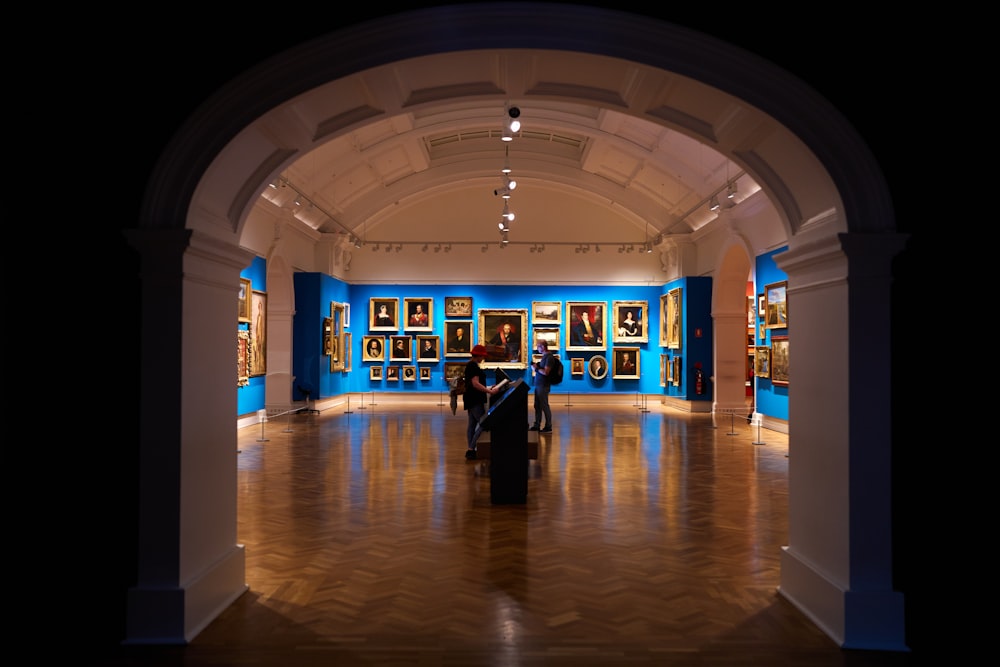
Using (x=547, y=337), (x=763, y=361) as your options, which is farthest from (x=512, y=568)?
(x=547, y=337)

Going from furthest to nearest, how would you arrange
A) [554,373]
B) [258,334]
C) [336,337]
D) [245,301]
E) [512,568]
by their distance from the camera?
[336,337]
[258,334]
[245,301]
[554,373]
[512,568]

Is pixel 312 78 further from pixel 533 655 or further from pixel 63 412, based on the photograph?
pixel 533 655

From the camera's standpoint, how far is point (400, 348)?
21.2 metres

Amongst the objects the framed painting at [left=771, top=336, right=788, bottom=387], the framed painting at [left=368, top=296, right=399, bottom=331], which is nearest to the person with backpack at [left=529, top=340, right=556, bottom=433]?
the framed painting at [left=771, top=336, right=788, bottom=387]

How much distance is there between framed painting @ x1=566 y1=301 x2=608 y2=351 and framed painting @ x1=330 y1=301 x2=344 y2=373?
689 centimetres

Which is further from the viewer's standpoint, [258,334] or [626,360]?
[626,360]

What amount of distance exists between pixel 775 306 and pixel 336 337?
11.5 meters

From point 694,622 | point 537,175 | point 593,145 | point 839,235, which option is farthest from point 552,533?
point 537,175

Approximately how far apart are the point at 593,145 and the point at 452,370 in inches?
317

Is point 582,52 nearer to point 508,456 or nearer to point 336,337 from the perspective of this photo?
point 508,456

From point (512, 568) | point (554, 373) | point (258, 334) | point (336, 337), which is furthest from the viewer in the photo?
point (336, 337)

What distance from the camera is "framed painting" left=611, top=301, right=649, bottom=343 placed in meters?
21.1

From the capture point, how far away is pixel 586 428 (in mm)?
14898

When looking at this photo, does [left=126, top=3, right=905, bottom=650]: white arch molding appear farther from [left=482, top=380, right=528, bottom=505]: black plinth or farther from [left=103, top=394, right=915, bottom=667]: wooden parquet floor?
[left=482, top=380, right=528, bottom=505]: black plinth
